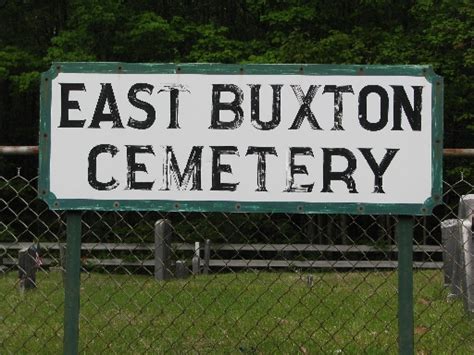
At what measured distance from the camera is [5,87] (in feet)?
81.6

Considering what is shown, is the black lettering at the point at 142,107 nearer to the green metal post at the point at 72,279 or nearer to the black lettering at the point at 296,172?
the green metal post at the point at 72,279

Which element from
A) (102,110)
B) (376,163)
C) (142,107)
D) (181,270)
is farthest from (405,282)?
(181,270)

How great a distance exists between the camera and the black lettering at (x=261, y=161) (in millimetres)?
3122

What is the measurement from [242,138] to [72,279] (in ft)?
3.14

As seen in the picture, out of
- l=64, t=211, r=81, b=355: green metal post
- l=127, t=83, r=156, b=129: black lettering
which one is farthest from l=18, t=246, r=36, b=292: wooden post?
l=127, t=83, r=156, b=129: black lettering

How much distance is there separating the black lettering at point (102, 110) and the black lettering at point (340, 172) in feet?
2.86

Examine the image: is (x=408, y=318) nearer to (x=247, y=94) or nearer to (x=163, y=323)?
(x=247, y=94)

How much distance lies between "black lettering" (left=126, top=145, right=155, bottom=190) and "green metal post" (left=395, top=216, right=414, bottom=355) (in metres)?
1.08

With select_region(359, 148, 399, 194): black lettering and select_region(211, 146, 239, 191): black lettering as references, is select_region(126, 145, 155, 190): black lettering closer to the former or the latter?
select_region(211, 146, 239, 191): black lettering

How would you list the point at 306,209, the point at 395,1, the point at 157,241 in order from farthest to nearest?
the point at 395,1 → the point at 157,241 → the point at 306,209

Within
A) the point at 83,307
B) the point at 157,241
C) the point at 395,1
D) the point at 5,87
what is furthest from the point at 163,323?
the point at 5,87

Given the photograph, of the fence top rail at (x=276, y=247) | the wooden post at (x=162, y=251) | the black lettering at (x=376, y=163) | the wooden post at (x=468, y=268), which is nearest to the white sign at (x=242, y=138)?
the black lettering at (x=376, y=163)

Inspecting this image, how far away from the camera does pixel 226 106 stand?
10.3 feet

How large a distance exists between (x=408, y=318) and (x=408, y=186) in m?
0.57
